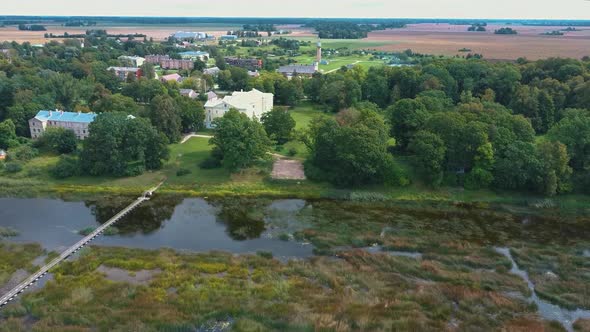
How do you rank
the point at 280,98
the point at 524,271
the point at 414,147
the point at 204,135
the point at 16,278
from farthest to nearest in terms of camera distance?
the point at 280,98, the point at 204,135, the point at 414,147, the point at 524,271, the point at 16,278

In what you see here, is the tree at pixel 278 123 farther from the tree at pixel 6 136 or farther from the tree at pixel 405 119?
the tree at pixel 6 136

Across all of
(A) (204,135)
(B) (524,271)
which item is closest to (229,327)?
(B) (524,271)

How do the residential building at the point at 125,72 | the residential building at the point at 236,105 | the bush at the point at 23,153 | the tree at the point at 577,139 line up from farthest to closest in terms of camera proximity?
the residential building at the point at 125,72 < the residential building at the point at 236,105 < the bush at the point at 23,153 < the tree at the point at 577,139

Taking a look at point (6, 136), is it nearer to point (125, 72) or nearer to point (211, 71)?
point (125, 72)

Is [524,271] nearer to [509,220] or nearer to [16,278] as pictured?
[509,220]

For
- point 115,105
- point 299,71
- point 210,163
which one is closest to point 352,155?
point 210,163

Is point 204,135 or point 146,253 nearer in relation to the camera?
point 146,253

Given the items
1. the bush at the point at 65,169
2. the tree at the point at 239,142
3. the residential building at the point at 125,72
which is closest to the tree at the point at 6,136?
the bush at the point at 65,169
